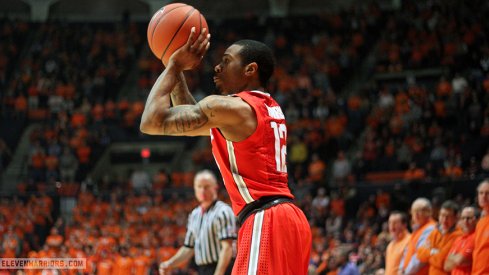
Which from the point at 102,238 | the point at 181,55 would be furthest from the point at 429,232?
the point at 102,238

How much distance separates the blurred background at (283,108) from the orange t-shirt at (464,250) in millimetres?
3605

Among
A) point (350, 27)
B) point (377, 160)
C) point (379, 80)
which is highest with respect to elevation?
point (350, 27)

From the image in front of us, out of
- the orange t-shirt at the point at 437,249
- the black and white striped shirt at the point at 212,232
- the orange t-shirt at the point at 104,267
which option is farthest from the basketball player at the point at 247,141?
the orange t-shirt at the point at 104,267

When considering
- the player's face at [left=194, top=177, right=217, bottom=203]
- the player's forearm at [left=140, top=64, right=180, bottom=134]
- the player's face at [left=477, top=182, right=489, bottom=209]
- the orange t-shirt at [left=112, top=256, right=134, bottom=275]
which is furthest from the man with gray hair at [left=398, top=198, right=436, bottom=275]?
the orange t-shirt at [left=112, top=256, right=134, bottom=275]

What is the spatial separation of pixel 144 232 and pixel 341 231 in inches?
175

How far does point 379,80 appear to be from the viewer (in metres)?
22.2

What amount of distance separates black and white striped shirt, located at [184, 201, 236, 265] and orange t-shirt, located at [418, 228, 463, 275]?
6.89 feet

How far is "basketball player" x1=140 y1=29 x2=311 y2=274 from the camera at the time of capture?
3854 millimetres

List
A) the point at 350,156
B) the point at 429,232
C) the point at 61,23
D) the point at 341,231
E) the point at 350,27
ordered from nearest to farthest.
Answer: the point at 429,232
the point at 341,231
the point at 350,156
the point at 350,27
the point at 61,23

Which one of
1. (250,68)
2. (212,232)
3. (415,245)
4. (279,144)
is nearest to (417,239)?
(415,245)

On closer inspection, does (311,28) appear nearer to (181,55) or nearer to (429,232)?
(429,232)

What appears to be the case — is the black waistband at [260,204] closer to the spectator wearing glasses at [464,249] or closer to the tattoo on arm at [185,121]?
the tattoo on arm at [185,121]

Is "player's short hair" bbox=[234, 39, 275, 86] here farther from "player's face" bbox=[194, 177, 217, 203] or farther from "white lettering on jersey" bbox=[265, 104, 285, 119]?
"player's face" bbox=[194, 177, 217, 203]

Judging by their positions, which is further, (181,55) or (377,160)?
(377,160)
